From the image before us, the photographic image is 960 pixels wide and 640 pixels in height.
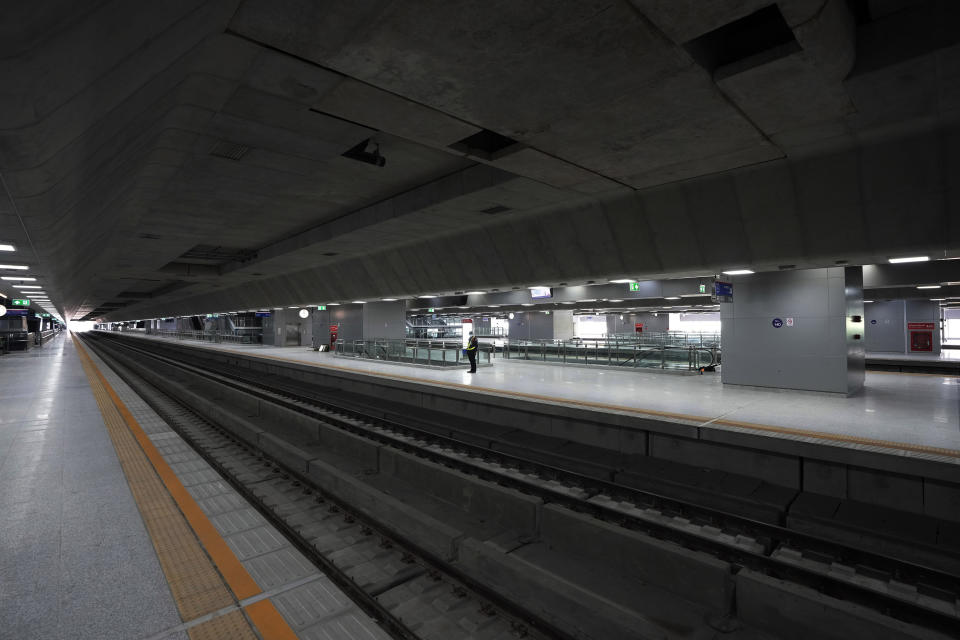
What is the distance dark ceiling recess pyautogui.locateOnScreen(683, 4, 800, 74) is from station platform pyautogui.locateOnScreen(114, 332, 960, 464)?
5.22 meters

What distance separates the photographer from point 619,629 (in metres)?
3.97

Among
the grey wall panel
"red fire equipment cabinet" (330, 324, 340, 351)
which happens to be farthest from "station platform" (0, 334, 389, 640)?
"red fire equipment cabinet" (330, 324, 340, 351)

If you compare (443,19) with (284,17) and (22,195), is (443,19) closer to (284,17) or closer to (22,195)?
(284,17)

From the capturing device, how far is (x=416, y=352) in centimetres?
1905

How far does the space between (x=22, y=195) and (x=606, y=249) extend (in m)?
9.71

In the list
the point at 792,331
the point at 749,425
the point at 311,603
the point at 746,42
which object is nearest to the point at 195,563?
the point at 311,603

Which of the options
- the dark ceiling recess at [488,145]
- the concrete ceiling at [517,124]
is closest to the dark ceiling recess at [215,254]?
the concrete ceiling at [517,124]

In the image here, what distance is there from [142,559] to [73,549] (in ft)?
2.54

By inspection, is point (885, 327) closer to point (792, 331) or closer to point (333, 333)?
point (792, 331)

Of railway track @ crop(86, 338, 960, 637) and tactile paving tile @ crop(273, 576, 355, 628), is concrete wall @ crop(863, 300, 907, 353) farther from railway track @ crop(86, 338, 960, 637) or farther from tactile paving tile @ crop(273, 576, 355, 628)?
tactile paving tile @ crop(273, 576, 355, 628)

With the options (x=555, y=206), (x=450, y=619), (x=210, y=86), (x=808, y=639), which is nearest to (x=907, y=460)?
(x=808, y=639)

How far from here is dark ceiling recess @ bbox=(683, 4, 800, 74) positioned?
12.7 ft

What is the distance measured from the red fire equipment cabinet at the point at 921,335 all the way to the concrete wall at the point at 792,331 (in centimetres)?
1573

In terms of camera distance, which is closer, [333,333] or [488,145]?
[488,145]
